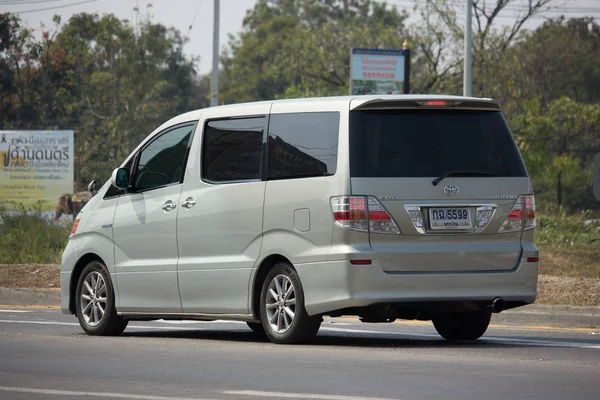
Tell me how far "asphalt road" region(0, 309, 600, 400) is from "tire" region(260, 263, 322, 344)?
6.6 inches

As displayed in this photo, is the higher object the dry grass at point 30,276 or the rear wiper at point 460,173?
the rear wiper at point 460,173

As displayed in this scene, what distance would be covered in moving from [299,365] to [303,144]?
7.70ft

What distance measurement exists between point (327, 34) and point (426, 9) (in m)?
5.70

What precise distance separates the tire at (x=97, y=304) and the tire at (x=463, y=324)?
2886mm

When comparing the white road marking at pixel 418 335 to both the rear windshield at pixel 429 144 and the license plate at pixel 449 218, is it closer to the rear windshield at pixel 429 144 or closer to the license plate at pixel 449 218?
the license plate at pixel 449 218

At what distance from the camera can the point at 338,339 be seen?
11898 mm

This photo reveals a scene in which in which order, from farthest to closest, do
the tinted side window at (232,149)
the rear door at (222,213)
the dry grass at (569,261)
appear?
the dry grass at (569,261)
the tinted side window at (232,149)
the rear door at (222,213)

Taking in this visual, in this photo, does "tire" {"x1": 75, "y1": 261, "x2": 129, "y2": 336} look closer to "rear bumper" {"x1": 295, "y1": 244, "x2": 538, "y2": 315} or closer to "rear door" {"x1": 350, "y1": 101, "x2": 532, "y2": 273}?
"rear bumper" {"x1": 295, "y1": 244, "x2": 538, "y2": 315}

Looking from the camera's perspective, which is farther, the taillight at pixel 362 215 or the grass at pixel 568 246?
the grass at pixel 568 246

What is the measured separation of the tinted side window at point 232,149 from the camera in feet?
37.9

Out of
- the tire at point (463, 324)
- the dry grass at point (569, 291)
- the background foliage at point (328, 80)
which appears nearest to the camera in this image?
the tire at point (463, 324)

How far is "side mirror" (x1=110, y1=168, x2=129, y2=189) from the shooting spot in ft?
41.5

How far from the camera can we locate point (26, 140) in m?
35.4

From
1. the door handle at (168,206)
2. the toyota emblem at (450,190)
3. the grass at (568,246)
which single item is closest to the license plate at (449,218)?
the toyota emblem at (450,190)
